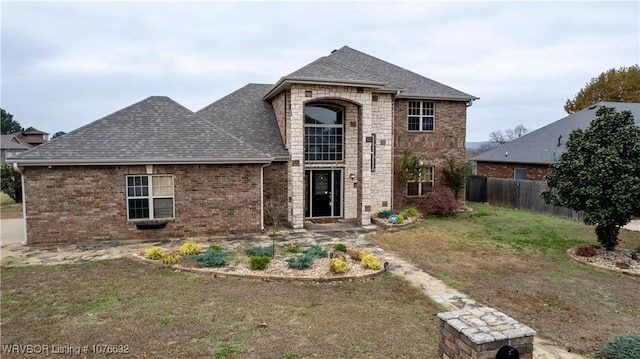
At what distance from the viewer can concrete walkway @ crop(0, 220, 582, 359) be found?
748 centimetres

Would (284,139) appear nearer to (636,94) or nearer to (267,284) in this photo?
(267,284)

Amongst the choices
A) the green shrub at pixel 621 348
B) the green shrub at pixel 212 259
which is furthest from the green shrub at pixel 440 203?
the green shrub at pixel 621 348

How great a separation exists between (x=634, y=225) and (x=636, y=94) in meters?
23.2

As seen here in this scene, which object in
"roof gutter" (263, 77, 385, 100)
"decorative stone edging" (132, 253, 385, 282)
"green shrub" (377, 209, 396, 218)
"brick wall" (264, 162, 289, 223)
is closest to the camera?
"decorative stone edging" (132, 253, 385, 282)

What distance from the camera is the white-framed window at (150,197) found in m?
12.0

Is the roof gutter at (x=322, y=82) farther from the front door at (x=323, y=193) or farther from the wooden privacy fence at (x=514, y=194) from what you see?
the wooden privacy fence at (x=514, y=194)

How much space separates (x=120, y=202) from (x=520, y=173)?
2078 cm

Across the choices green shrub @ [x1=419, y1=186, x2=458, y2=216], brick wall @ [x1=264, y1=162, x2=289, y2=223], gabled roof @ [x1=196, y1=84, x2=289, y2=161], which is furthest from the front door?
green shrub @ [x1=419, y1=186, x2=458, y2=216]

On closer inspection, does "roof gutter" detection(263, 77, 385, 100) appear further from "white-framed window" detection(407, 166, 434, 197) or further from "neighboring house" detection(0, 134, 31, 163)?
"neighboring house" detection(0, 134, 31, 163)

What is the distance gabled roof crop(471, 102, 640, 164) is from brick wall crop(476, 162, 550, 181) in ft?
1.14

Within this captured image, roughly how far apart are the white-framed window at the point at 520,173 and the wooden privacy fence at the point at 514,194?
2.19 meters

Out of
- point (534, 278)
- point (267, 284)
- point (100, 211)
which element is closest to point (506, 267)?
point (534, 278)

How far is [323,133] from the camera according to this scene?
15266 mm

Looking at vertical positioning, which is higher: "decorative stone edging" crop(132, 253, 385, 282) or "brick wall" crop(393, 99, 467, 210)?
"brick wall" crop(393, 99, 467, 210)
